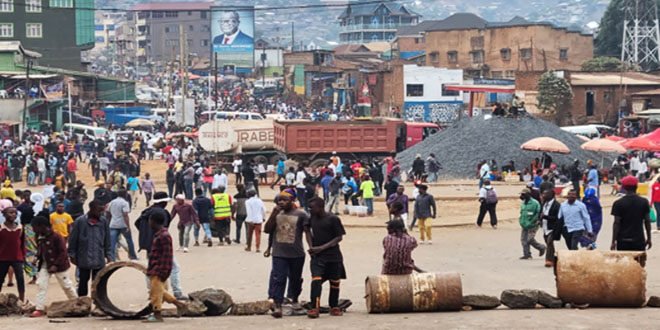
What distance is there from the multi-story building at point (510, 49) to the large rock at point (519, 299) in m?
71.4

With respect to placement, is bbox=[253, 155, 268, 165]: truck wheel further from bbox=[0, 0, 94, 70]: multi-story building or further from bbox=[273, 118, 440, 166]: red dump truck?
bbox=[0, 0, 94, 70]: multi-story building

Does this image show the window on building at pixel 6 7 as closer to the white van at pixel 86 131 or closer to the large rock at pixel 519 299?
the white van at pixel 86 131

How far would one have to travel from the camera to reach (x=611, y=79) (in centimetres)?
6919

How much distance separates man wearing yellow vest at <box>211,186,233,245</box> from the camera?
23016 mm

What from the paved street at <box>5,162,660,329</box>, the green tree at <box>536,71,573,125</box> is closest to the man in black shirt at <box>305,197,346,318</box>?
the paved street at <box>5,162,660,329</box>

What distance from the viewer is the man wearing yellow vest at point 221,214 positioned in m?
23.0

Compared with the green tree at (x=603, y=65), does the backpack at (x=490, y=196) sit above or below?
below

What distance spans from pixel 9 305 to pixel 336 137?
3059cm

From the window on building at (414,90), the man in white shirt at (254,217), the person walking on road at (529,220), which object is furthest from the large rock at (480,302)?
the window on building at (414,90)

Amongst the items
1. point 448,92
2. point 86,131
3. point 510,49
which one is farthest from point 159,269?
point 510,49

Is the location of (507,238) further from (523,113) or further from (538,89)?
(538,89)

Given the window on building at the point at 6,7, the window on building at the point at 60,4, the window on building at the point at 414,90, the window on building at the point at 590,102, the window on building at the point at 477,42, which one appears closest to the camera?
the window on building at the point at 590,102

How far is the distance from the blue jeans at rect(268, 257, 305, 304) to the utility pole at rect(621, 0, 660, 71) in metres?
74.9

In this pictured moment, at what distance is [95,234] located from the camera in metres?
14.6
